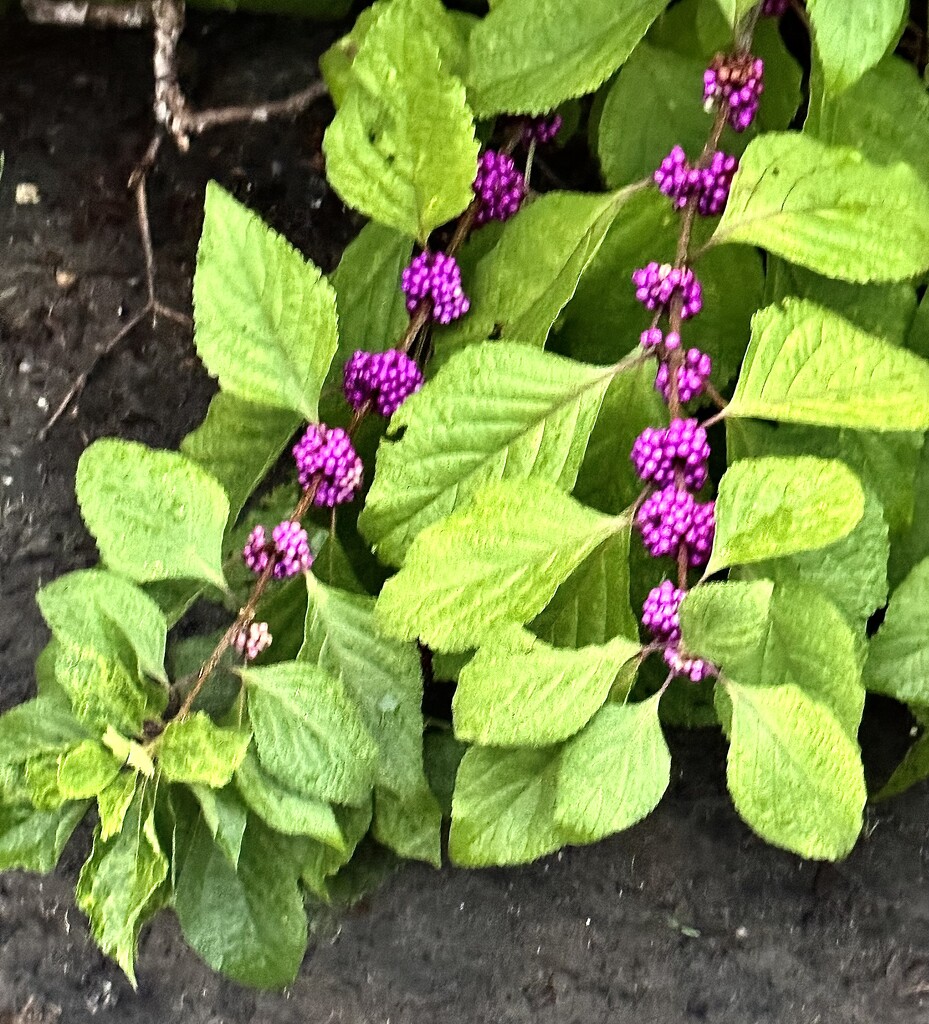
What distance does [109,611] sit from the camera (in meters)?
0.48

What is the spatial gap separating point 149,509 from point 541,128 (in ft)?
1.07

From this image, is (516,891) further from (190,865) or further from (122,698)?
(122,698)

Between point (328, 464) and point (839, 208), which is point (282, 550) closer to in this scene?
point (328, 464)

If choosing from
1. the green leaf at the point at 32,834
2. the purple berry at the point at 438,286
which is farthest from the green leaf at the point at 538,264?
the green leaf at the point at 32,834

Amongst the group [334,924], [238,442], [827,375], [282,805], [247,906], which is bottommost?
[334,924]

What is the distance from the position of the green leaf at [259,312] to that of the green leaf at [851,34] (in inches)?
10.0

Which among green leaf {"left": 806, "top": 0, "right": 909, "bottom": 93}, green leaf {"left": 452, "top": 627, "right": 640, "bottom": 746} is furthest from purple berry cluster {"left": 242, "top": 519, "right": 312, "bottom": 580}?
green leaf {"left": 806, "top": 0, "right": 909, "bottom": 93}

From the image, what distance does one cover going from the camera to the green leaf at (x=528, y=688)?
0.44m

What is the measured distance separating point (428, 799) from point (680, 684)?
0.55 feet

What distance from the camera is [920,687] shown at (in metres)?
0.50

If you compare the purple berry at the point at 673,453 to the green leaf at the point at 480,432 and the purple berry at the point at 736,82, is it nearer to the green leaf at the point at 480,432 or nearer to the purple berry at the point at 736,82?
the green leaf at the point at 480,432

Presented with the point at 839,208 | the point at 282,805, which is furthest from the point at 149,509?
the point at 839,208

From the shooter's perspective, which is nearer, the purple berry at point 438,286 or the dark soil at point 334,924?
the purple berry at point 438,286

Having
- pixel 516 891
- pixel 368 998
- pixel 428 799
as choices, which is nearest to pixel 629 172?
pixel 428 799
